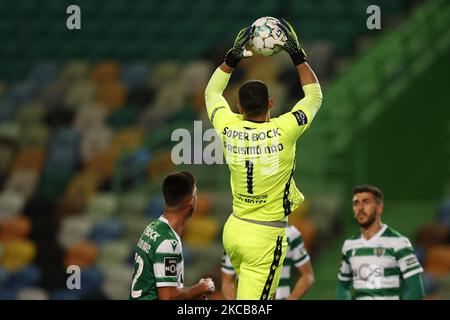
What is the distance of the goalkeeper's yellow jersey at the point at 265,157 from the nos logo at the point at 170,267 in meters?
0.76

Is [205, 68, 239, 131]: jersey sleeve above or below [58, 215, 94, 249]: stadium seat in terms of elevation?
above

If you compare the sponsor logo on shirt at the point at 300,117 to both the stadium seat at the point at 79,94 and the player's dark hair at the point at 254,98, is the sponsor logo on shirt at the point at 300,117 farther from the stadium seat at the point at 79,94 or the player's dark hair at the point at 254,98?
the stadium seat at the point at 79,94

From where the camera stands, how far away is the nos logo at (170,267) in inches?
284

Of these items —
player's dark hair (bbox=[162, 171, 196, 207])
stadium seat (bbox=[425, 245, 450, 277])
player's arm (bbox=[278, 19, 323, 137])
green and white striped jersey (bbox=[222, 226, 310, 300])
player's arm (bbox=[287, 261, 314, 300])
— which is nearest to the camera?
player's dark hair (bbox=[162, 171, 196, 207])

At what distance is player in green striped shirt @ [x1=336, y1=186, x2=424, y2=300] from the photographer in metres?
8.99

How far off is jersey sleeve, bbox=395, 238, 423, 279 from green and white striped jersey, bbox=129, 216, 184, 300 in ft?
7.78

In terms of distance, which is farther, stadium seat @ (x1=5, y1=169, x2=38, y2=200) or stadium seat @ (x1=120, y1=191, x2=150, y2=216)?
stadium seat @ (x1=5, y1=169, x2=38, y2=200)

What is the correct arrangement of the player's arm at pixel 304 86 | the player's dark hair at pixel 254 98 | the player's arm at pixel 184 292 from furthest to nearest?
the player's arm at pixel 304 86, the player's dark hair at pixel 254 98, the player's arm at pixel 184 292

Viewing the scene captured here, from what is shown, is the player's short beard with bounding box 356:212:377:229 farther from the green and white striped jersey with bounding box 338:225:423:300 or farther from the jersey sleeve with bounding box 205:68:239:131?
the jersey sleeve with bounding box 205:68:239:131

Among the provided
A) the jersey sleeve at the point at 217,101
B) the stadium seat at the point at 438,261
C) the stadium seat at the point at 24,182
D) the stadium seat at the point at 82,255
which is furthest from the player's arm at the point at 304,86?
the stadium seat at the point at 24,182

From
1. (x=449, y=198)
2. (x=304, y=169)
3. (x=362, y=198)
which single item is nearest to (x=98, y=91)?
(x=304, y=169)

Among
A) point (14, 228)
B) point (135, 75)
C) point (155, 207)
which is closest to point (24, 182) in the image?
point (14, 228)

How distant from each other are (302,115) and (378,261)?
6.23 ft

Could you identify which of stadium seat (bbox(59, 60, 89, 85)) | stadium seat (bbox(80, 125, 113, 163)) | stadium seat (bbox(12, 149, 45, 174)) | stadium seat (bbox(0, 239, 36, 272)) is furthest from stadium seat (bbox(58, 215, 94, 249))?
stadium seat (bbox(59, 60, 89, 85))
